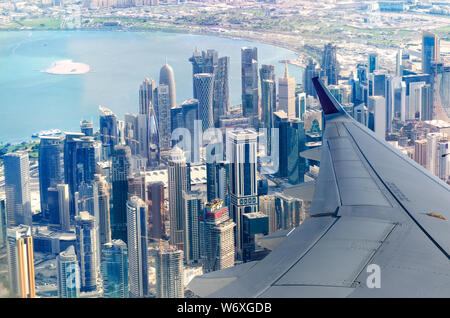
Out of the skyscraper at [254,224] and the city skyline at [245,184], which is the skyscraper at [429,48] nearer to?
the city skyline at [245,184]

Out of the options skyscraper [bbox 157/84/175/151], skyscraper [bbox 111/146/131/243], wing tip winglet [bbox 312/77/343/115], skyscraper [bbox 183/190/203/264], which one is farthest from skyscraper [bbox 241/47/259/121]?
wing tip winglet [bbox 312/77/343/115]

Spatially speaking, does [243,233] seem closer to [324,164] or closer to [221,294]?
[324,164]

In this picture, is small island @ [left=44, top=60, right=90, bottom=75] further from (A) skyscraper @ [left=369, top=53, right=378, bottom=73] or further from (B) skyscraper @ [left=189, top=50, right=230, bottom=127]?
(A) skyscraper @ [left=369, top=53, right=378, bottom=73]

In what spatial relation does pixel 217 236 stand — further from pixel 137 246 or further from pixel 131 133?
pixel 131 133

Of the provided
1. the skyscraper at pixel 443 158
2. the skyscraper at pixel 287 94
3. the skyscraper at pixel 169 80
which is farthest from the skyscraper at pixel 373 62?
the skyscraper at pixel 169 80

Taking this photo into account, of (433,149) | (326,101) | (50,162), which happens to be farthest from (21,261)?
(433,149)
